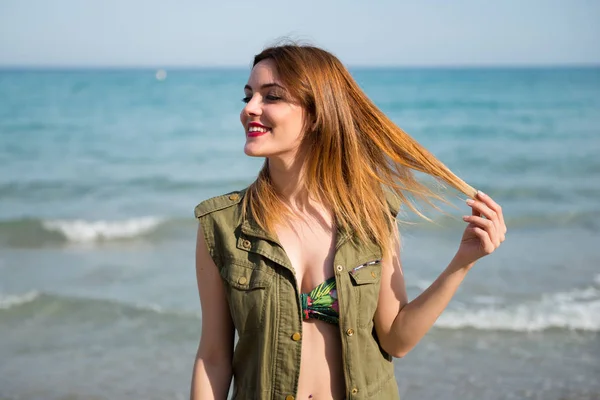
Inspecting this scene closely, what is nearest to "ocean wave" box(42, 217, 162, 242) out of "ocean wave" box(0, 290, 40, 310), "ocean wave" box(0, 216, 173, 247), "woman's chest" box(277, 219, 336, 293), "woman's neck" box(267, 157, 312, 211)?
"ocean wave" box(0, 216, 173, 247)

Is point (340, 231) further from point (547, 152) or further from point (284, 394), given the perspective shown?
point (547, 152)

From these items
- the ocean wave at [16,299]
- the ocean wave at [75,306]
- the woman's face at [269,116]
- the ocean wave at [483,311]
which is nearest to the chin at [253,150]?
the woman's face at [269,116]

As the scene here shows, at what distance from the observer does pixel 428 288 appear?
2742 millimetres

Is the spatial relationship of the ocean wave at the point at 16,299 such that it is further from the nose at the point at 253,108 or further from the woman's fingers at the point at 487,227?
the woman's fingers at the point at 487,227

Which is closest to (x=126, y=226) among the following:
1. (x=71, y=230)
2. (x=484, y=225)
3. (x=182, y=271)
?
(x=71, y=230)

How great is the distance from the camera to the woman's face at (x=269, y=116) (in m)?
2.67

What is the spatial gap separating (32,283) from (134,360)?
2.71 m

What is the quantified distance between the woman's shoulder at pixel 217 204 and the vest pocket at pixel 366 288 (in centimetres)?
52

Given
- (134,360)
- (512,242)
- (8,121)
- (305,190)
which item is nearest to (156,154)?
(8,121)

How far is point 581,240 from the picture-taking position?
10188mm

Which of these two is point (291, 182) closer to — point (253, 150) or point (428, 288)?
point (253, 150)

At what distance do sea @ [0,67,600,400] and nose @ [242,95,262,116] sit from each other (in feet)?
2.69

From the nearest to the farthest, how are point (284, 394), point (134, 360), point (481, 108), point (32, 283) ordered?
point (284, 394)
point (134, 360)
point (32, 283)
point (481, 108)

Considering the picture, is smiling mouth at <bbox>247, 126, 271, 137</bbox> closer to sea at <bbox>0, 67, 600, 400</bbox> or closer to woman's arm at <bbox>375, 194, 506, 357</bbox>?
woman's arm at <bbox>375, 194, 506, 357</bbox>
